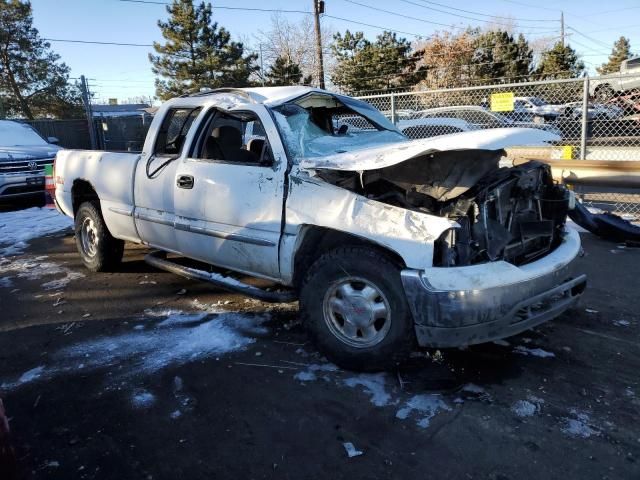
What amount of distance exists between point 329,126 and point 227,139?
949 mm

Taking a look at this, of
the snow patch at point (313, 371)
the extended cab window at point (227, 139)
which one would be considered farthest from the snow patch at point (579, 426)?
the extended cab window at point (227, 139)

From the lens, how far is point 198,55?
33.3 m

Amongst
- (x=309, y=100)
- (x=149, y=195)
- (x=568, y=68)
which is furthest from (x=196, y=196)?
(x=568, y=68)

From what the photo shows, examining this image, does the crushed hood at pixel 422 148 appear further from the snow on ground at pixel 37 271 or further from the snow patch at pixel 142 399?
the snow on ground at pixel 37 271

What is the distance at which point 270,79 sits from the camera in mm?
35250

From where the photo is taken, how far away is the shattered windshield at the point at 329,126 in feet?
12.7

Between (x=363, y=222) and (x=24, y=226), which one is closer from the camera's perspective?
(x=363, y=222)

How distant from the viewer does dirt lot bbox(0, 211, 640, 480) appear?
2.53 m

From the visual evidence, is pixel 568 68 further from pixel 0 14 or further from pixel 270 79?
pixel 0 14

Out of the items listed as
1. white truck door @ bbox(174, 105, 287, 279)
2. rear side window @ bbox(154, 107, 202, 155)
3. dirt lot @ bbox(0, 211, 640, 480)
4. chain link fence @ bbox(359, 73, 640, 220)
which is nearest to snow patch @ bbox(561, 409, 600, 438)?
dirt lot @ bbox(0, 211, 640, 480)

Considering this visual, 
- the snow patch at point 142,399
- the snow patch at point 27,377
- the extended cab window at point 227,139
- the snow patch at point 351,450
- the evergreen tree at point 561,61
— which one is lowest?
the snow patch at point 351,450

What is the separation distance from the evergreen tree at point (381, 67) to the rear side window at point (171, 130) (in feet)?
99.5

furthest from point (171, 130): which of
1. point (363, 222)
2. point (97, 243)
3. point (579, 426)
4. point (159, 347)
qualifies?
point (579, 426)

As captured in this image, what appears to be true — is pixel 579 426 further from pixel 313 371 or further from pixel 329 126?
pixel 329 126
